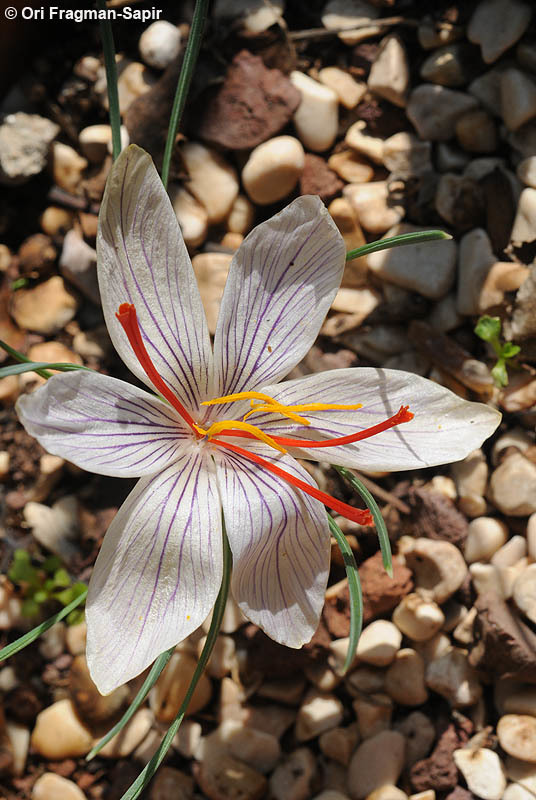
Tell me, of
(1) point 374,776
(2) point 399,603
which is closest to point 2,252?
(2) point 399,603

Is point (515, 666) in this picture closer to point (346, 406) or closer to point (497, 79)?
point (346, 406)

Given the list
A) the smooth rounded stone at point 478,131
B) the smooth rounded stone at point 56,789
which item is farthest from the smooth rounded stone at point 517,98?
the smooth rounded stone at point 56,789

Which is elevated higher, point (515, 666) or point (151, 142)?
point (151, 142)

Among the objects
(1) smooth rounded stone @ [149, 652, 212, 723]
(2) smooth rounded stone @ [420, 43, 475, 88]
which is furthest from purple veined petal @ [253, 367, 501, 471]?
(2) smooth rounded stone @ [420, 43, 475, 88]

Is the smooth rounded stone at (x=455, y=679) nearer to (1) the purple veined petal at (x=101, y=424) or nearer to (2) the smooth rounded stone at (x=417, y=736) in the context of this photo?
(2) the smooth rounded stone at (x=417, y=736)

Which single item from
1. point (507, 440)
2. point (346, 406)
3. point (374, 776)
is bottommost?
point (374, 776)

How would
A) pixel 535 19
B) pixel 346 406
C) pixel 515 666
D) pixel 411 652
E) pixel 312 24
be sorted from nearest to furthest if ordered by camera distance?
pixel 346 406 → pixel 515 666 → pixel 411 652 → pixel 535 19 → pixel 312 24

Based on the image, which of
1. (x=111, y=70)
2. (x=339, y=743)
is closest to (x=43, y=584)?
(x=339, y=743)

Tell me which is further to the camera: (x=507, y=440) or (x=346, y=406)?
(x=507, y=440)

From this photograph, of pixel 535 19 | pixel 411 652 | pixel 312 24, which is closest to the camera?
pixel 411 652
